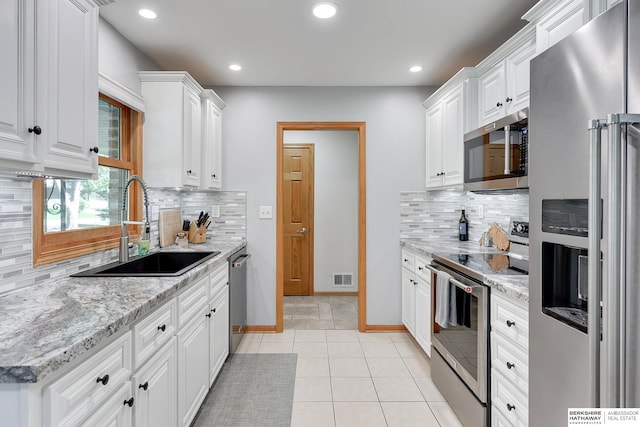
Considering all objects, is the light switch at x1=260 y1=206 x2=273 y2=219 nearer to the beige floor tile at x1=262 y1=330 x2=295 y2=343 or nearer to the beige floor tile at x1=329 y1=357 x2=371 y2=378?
the beige floor tile at x1=262 y1=330 x2=295 y2=343

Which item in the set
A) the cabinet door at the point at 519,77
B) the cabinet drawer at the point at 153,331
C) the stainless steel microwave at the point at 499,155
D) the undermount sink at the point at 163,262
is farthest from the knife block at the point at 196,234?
the cabinet door at the point at 519,77

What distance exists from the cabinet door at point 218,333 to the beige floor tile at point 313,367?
1.95ft

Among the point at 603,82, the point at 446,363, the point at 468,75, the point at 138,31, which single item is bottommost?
the point at 446,363

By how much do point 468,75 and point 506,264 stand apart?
4.89ft

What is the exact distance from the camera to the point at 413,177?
12.0ft

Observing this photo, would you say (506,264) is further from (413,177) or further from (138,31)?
(138,31)

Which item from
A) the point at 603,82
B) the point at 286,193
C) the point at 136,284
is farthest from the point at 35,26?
the point at 286,193

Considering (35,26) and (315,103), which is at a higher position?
(315,103)

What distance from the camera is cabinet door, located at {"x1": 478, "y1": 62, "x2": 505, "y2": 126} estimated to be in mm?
2387

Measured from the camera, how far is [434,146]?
337cm

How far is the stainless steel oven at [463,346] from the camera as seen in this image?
1.84 metres

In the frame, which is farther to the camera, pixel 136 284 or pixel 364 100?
pixel 364 100

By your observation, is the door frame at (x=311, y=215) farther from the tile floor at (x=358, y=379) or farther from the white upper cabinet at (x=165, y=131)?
the white upper cabinet at (x=165, y=131)

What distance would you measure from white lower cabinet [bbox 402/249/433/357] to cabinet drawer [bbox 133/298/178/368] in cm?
177
